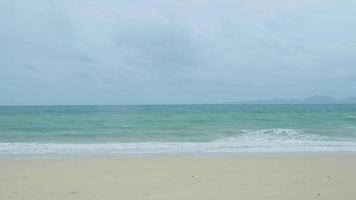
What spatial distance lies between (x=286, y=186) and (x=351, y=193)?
1.20m

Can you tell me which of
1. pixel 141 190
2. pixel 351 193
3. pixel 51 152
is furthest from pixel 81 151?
pixel 351 193

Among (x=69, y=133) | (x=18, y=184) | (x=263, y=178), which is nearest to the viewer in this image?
(x=18, y=184)

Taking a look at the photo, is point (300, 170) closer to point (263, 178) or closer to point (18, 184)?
point (263, 178)

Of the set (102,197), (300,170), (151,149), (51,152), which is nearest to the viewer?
(102,197)

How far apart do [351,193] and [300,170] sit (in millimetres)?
2595

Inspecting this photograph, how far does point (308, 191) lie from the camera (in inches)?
301

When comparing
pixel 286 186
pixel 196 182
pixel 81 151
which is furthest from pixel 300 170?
pixel 81 151

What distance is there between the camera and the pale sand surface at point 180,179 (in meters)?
7.46

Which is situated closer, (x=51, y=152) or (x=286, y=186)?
(x=286, y=186)

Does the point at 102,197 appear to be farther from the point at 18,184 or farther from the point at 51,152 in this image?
the point at 51,152

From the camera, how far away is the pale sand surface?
7.46 metres

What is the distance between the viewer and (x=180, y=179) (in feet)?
29.4

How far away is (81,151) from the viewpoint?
52.9 feet

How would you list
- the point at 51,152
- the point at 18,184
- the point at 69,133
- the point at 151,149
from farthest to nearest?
the point at 69,133 → the point at 151,149 → the point at 51,152 → the point at 18,184
